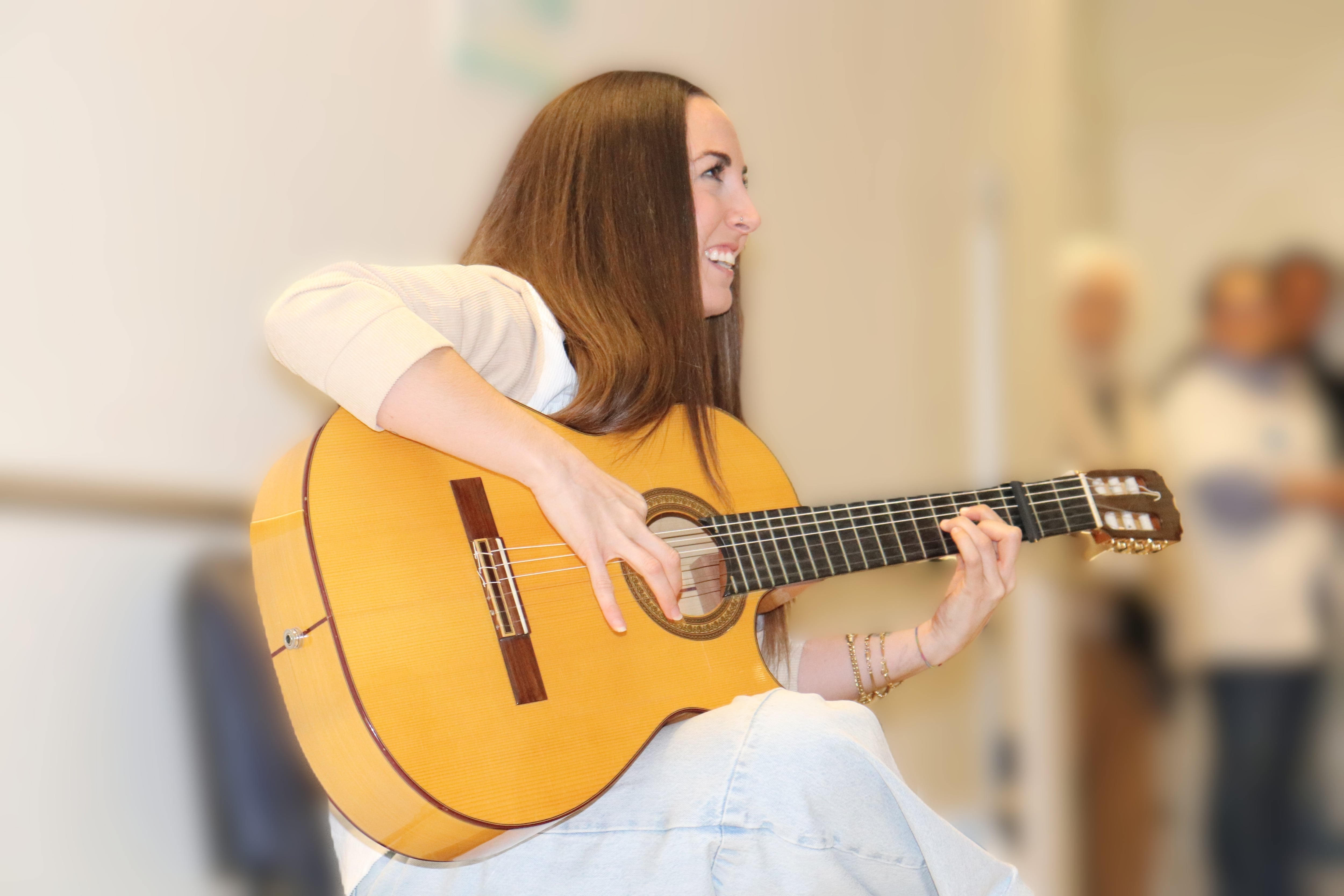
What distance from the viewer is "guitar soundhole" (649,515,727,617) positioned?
0.94 metres

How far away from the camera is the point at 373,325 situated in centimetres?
79

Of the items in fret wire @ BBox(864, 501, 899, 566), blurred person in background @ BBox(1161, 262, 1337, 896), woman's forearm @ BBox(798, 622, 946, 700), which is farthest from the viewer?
blurred person in background @ BBox(1161, 262, 1337, 896)

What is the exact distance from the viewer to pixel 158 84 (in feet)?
3.52

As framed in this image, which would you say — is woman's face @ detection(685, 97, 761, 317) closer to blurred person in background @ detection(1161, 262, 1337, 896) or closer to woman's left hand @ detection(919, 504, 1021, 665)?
woman's left hand @ detection(919, 504, 1021, 665)

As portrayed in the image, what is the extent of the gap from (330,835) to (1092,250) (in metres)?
1.82

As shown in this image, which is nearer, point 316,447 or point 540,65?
point 316,447

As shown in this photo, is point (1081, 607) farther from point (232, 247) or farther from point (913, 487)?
point (232, 247)

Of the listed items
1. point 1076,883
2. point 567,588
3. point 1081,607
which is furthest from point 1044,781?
point 567,588

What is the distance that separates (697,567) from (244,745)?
50 cm

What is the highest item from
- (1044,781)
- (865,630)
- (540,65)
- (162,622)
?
(540,65)

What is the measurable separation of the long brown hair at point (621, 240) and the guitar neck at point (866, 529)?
0.07 meters

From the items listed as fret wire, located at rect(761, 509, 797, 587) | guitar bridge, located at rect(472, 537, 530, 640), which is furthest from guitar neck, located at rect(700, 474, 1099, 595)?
guitar bridge, located at rect(472, 537, 530, 640)

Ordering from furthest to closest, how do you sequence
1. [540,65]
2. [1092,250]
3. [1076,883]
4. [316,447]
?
[1092,250], [1076,883], [540,65], [316,447]

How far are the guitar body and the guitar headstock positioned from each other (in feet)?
1.65
